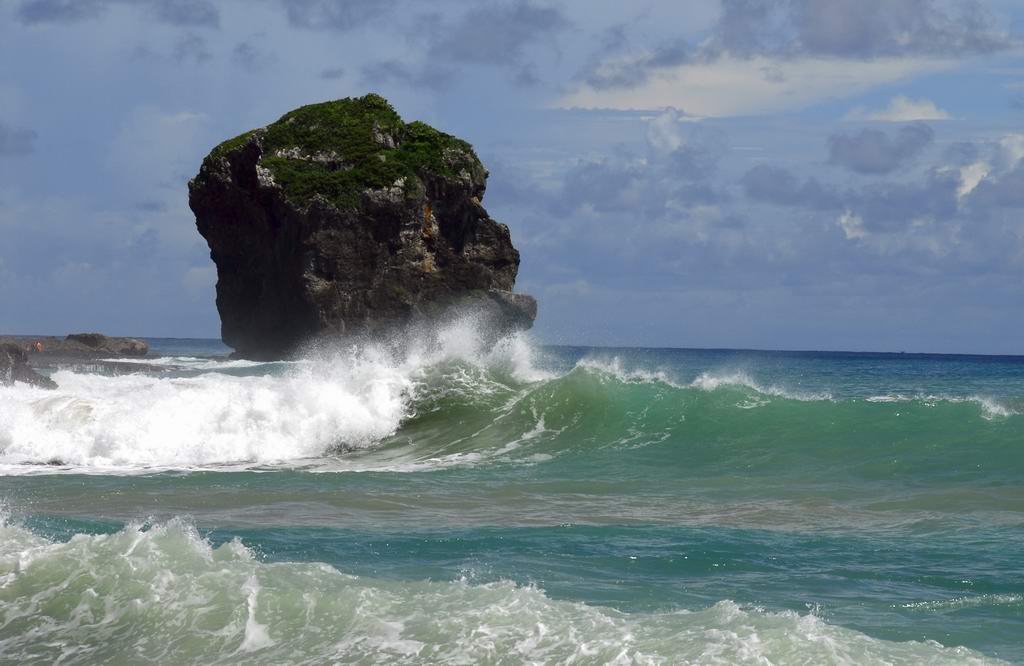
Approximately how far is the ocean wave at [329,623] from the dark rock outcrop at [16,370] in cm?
1729

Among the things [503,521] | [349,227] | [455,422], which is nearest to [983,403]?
[455,422]

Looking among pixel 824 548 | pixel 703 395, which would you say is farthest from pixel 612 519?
pixel 703 395

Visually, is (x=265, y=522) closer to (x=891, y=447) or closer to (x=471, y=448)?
(x=471, y=448)

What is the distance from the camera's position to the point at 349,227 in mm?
48562

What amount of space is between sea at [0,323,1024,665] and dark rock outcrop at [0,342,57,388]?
4.60ft

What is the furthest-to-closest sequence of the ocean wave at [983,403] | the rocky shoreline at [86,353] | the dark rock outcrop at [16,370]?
the rocky shoreline at [86,353], the dark rock outcrop at [16,370], the ocean wave at [983,403]

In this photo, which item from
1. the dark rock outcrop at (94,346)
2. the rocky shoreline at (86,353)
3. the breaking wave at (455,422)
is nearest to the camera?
the breaking wave at (455,422)

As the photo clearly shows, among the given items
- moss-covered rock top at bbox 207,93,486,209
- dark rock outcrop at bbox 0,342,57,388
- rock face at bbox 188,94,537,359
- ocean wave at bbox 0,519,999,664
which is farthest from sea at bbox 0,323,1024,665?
moss-covered rock top at bbox 207,93,486,209

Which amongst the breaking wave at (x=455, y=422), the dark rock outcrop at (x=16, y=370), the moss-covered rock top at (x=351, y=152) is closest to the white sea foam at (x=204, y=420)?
the breaking wave at (x=455, y=422)

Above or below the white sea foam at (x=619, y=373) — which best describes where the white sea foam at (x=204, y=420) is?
below

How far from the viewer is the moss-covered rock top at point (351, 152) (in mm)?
49219

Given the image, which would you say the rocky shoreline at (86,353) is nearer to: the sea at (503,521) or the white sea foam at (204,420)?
the white sea foam at (204,420)

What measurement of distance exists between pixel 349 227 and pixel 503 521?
125 feet

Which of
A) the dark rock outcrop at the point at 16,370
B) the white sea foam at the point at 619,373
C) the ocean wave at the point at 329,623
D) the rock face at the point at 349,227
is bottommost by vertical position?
the ocean wave at the point at 329,623
